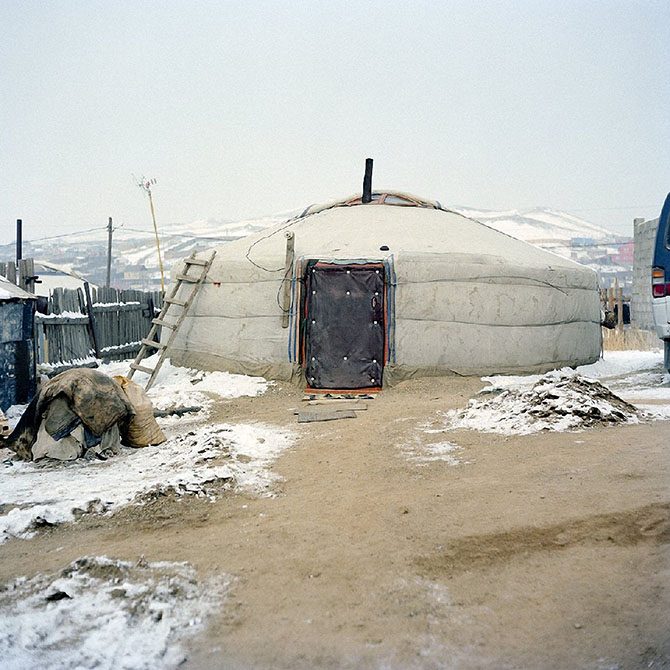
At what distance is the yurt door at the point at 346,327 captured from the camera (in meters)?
7.46

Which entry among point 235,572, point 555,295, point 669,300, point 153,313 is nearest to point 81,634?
point 235,572

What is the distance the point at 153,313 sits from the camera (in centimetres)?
1103

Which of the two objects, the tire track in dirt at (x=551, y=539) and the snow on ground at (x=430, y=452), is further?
the snow on ground at (x=430, y=452)

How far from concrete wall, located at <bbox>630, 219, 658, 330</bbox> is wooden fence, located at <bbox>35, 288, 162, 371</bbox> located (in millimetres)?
9467

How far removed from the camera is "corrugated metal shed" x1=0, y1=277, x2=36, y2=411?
19.7 ft

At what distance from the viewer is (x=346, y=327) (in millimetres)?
7457

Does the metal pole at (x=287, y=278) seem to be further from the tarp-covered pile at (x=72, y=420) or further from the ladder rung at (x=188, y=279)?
the tarp-covered pile at (x=72, y=420)

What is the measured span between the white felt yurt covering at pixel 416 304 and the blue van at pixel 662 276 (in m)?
1.58

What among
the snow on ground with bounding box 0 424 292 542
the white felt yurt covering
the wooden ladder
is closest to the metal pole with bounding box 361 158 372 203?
Result: the white felt yurt covering

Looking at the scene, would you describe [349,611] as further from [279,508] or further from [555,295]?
[555,295]

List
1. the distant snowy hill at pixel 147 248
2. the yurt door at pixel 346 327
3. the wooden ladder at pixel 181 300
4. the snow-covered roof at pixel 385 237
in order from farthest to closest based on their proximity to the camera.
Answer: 1. the distant snowy hill at pixel 147 248
2. the wooden ladder at pixel 181 300
3. the snow-covered roof at pixel 385 237
4. the yurt door at pixel 346 327

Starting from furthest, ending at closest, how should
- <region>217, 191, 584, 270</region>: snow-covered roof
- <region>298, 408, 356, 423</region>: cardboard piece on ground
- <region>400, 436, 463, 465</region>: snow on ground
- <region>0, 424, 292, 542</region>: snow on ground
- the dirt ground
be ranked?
1. <region>217, 191, 584, 270</region>: snow-covered roof
2. <region>298, 408, 356, 423</region>: cardboard piece on ground
3. <region>400, 436, 463, 465</region>: snow on ground
4. <region>0, 424, 292, 542</region>: snow on ground
5. the dirt ground

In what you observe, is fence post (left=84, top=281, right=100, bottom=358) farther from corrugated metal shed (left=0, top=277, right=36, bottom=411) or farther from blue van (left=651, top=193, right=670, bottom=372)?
blue van (left=651, top=193, right=670, bottom=372)

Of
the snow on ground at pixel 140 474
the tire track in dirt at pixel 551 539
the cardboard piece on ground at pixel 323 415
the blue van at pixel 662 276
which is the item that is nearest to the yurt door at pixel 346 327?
the cardboard piece on ground at pixel 323 415
